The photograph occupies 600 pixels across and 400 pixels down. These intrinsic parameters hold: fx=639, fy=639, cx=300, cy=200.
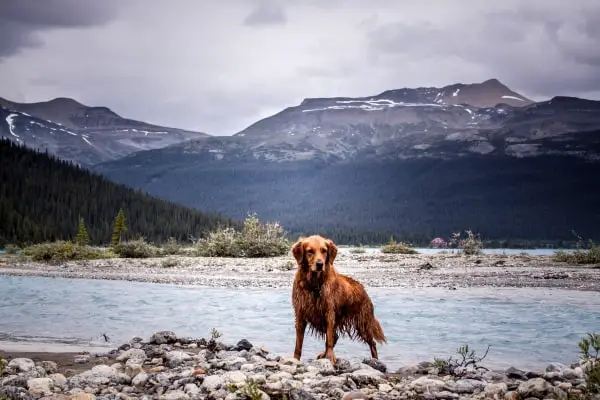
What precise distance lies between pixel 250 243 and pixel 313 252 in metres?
32.2

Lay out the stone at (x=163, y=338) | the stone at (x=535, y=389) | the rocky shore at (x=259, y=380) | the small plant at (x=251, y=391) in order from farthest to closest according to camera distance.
→ the stone at (x=163, y=338)
the rocky shore at (x=259, y=380)
the stone at (x=535, y=389)
the small plant at (x=251, y=391)

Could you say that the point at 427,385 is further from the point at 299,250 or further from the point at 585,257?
the point at 585,257

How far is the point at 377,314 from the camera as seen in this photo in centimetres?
1516

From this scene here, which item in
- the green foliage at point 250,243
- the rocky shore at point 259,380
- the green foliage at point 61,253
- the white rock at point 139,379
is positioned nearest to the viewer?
the rocky shore at point 259,380

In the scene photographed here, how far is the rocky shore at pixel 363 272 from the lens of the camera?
75.5ft

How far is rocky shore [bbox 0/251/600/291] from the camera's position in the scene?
23.0m

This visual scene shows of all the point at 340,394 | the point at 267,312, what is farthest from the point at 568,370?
the point at 267,312

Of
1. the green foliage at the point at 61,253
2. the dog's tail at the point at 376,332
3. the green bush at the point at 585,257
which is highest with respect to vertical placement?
Result: the green bush at the point at 585,257

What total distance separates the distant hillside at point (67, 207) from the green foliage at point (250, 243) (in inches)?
1604

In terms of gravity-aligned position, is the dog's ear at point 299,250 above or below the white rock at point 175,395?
above

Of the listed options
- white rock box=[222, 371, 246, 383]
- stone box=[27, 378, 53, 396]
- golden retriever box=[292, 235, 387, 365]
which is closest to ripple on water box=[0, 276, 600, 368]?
golden retriever box=[292, 235, 387, 365]

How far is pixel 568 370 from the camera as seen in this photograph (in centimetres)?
746

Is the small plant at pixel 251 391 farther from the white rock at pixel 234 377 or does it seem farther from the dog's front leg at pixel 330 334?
the dog's front leg at pixel 330 334

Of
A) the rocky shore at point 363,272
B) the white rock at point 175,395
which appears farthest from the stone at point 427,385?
the rocky shore at point 363,272
